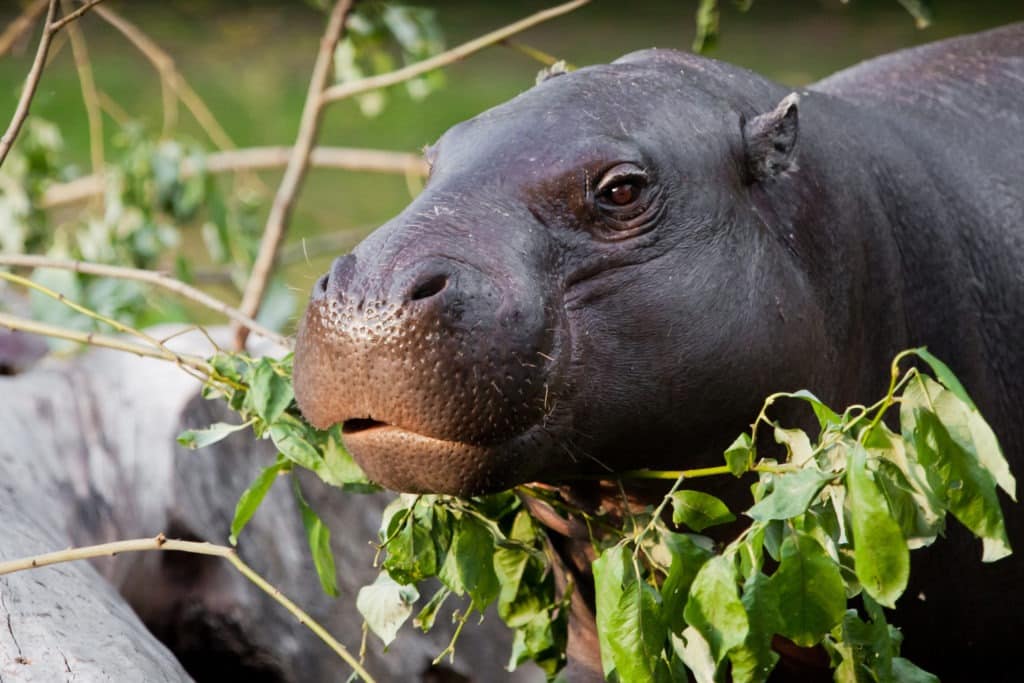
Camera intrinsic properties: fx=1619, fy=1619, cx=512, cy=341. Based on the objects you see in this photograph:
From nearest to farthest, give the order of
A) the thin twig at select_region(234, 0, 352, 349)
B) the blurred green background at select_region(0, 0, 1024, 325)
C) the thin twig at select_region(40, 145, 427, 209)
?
1. the thin twig at select_region(234, 0, 352, 349)
2. the thin twig at select_region(40, 145, 427, 209)
3. the blurred green background at select_region(0, 0, 1024, 325)

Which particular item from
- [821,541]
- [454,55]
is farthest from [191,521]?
[821,541]

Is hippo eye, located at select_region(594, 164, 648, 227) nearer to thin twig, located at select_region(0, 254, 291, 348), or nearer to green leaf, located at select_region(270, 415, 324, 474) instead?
green leaf, located at select_region(270, 415, 324, 474)

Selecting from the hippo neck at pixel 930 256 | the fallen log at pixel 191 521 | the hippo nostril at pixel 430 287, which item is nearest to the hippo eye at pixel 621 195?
the hippo nostril at pixel 430 287

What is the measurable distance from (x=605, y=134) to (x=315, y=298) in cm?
59

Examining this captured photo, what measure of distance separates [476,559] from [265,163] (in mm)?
3135

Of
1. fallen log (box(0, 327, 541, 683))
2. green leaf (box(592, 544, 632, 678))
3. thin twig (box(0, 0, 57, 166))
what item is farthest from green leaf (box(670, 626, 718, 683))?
fallen log (box(0, 327, 541, 683))

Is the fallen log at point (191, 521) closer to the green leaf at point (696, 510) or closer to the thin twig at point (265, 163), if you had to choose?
the thin twig at point (265, 163)

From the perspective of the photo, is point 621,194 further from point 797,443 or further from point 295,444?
point 295,444

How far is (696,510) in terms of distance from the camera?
2469 millimetres

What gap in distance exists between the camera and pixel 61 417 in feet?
13.0

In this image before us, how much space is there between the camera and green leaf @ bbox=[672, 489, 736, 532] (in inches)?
96.7

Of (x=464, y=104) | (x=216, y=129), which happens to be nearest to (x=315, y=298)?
(x=216, y=129)

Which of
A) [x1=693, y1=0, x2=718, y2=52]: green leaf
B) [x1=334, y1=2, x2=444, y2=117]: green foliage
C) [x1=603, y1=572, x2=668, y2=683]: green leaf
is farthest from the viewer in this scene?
[x1=334, y1=2, x2=444, y2=117]: green foliage

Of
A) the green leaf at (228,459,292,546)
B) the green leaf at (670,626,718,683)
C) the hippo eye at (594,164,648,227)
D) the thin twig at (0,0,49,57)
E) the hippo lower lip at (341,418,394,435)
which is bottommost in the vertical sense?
the green leaf at (670,626,718,683)
